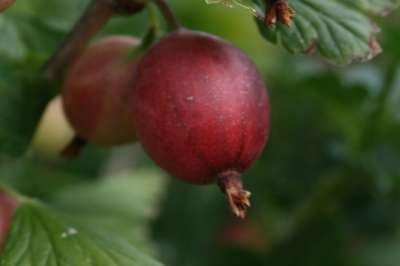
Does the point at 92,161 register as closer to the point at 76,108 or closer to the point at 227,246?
the point at 227,246

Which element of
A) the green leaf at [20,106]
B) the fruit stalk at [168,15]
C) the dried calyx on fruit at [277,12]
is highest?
the dried calyx on fruit at [277,12]

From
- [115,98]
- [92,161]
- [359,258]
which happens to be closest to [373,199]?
[359,258]

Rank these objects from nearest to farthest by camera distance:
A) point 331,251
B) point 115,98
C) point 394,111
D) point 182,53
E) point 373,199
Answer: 1. point 182,53
2. point 115,98
3. point 394,111
4. point 331,251
5. point 373,199

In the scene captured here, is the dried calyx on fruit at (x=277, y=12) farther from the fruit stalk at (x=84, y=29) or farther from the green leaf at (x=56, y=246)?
the green leaf at (x=56, y=246)

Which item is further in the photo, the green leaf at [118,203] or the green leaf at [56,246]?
the green leaf at [118,203]

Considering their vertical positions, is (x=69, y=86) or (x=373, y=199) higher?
(x=69, y=86)

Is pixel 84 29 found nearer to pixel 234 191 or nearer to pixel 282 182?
pixel 234 191

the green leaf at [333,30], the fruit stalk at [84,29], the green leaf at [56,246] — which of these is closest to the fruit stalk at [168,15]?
the fruit stalk at [84,29]
